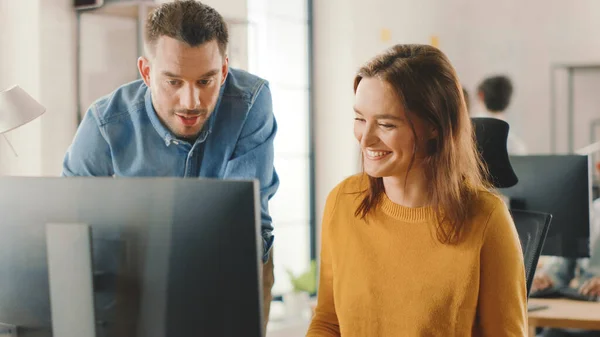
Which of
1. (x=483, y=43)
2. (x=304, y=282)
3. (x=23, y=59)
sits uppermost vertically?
(x=483, y=43)

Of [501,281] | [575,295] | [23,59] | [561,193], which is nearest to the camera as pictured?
[501,281]

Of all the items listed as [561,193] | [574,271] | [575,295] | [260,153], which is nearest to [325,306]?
[260,153]

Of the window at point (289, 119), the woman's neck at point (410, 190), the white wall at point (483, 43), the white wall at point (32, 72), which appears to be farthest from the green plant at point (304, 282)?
the woman's neck at point (410, 190)

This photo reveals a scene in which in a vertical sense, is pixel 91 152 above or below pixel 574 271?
above

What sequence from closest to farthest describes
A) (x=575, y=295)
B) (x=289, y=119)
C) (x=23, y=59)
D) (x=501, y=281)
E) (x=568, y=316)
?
(x=501, y=281), (x=568, y=316), (x=575, y=295), (x=23, y=59), (x=289, y=119)

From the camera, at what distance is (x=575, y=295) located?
9.31 feet

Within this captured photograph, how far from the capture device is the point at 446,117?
145 cm

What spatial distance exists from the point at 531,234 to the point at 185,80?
Result: 88cm

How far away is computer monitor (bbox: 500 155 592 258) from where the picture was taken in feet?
7.82

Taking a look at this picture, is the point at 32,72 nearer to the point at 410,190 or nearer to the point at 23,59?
the point at 23,59

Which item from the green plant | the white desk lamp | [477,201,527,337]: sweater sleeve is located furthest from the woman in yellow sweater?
the green plant

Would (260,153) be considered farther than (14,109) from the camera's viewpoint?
No

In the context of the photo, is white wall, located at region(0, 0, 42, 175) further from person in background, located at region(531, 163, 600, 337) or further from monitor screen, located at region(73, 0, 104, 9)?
person in background, located at region(531, 163, 600, 337)

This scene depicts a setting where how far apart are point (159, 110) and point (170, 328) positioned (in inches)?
28.6
